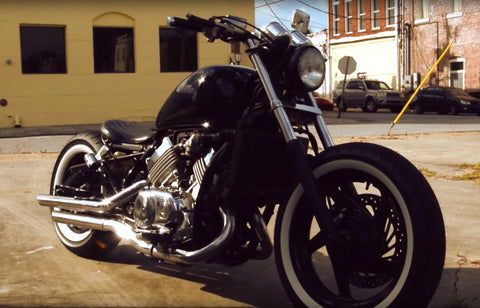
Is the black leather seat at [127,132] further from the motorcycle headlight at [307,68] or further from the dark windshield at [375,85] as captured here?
the dark windshield at [375,85]

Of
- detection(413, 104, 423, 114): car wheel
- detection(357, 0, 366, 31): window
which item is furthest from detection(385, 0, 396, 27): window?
detection(413, 104, 423, 114): car wheel

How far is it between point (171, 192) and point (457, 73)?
35388 millimetres

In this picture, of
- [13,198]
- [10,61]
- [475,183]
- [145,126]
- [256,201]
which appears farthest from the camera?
[10,61]

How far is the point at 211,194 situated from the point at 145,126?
1185 mm

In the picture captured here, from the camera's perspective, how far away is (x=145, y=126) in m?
4.66

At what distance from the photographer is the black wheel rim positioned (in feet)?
10.1

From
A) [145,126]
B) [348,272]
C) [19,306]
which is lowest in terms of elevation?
[19,306]

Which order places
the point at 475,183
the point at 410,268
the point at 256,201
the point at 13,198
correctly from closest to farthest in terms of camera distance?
the point at 410,268, the point at 256,201, the point at 13,198, the point at 475,183

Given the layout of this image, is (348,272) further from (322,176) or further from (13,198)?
(13,198)

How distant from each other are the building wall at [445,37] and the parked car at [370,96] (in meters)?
3.96

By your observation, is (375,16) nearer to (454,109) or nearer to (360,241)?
(454,109)

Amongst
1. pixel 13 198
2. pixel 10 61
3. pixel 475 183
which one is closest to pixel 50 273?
pixel 13 198

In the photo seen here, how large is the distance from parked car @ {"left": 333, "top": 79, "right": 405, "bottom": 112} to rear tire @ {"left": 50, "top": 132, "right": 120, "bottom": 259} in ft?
94.1

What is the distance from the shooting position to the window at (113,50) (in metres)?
24.4
